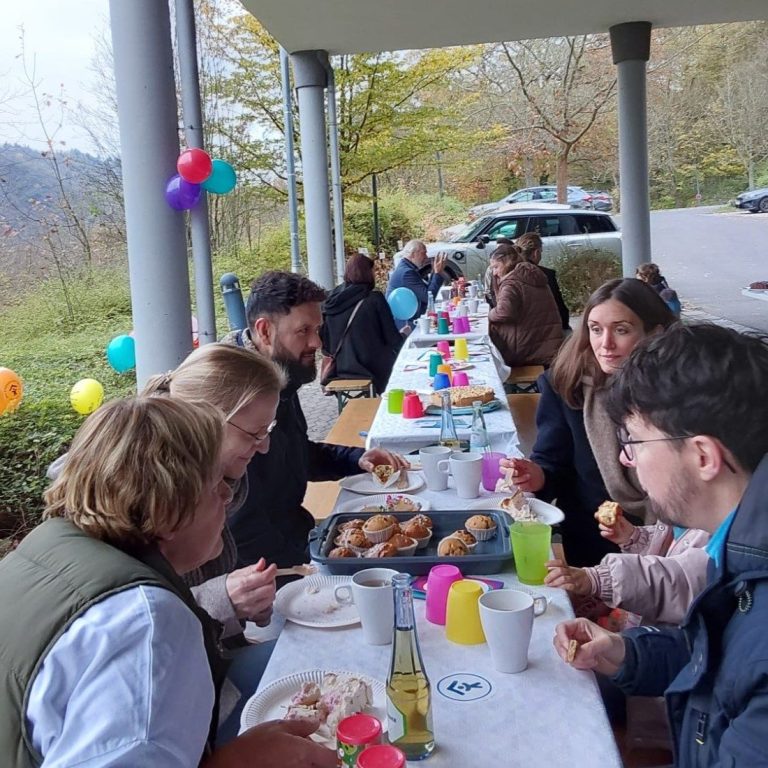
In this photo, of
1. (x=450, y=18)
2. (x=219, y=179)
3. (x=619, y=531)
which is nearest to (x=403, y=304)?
(x=450, y=18)

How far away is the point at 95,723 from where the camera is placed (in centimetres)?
94

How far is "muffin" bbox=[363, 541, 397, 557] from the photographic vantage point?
199 cm

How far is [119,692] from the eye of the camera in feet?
3.13

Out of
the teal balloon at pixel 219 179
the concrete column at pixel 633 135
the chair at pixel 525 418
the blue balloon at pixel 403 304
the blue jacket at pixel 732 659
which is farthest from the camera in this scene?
the blue balloon at pixel 403 304

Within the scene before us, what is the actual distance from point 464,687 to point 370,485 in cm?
130

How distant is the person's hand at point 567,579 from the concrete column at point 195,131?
2.70 meters

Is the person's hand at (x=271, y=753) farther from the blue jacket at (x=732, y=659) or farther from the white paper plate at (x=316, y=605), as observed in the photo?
the blue jacket at (x=732, y=659)

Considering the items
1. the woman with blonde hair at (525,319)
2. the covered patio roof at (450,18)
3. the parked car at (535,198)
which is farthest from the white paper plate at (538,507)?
the parked car at (535,198)

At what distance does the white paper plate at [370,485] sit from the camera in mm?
2662

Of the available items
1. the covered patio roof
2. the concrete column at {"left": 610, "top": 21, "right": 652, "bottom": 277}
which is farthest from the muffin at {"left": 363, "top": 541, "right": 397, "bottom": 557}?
the concrete column at {"left": 610, "top": 21, "right": 652, "bottom": 277}

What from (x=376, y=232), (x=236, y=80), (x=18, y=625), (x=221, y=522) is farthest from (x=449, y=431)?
(x=376, y=232)

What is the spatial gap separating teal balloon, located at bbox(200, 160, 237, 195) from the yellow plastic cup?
2.56 meters

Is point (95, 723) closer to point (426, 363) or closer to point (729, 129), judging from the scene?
point (426, 363)

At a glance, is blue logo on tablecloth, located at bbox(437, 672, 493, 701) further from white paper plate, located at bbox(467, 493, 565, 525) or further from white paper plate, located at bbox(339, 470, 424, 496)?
white paper plate, located at bbox(339, 470, 424, 496)
